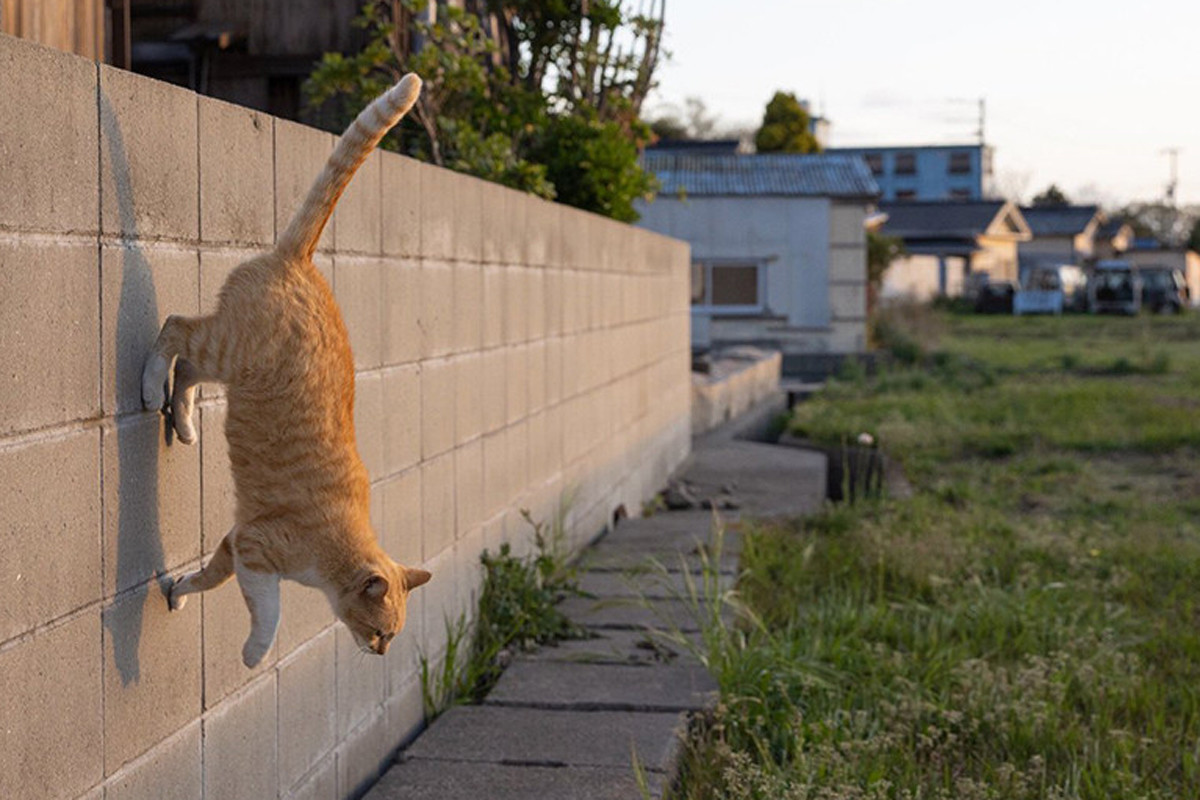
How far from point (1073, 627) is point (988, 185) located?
78.2 meters

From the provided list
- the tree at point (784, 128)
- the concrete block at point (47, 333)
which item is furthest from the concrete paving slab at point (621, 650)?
the tree at point (784, 128)

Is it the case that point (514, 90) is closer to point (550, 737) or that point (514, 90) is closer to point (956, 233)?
point (550, 737)

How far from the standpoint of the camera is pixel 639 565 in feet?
23.2

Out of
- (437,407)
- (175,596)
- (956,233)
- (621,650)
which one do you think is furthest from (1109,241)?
(175,596)

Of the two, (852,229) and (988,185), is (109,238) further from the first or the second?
(988,185)

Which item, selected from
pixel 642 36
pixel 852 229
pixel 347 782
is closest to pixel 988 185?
pixel 852 229

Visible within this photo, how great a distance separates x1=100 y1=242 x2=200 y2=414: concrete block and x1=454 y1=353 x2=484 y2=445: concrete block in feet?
7.53

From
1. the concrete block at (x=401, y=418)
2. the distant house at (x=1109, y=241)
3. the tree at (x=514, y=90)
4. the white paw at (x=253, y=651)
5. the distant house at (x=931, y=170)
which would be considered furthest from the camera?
the distant house at (x=931, y=170)

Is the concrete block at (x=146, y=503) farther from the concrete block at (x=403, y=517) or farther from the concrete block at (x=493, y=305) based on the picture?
the concrete block at (x=493, y=305)

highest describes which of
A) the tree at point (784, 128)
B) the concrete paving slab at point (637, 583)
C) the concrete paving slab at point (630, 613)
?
the tree at point (784, 128)

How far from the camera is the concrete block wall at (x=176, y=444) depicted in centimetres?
251

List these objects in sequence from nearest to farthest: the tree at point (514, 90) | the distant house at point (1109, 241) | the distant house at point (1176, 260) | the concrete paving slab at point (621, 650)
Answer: the concrete paving slab at point (621, 650) < the tree at point (514, 90) < the distant house at point (1176, 260) < the distant house at point (1109, 241)

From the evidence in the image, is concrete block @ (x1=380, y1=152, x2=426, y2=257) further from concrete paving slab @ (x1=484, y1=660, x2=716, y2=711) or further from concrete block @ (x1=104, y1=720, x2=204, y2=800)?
concrete block @ (x1=104, y1=720, x2=204, y2=800)

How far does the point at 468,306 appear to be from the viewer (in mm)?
5574
